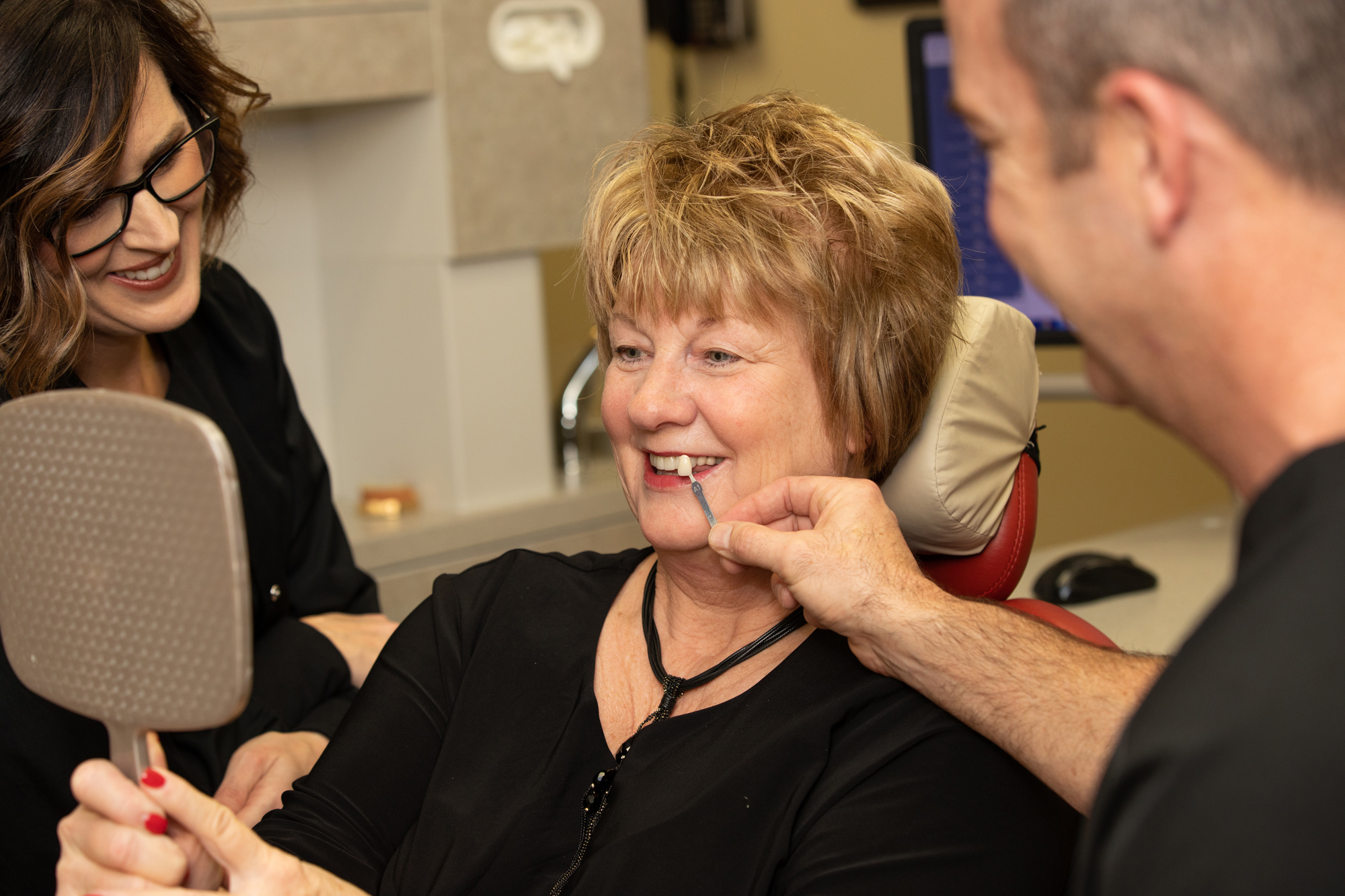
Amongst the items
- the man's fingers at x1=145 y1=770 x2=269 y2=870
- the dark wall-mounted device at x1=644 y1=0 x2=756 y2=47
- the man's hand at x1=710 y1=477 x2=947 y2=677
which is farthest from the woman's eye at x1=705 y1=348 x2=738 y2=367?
the dark wall-mounted device at x1=644 y1=0 x2=756 y2=47

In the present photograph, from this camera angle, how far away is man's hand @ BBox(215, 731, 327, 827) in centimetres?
134

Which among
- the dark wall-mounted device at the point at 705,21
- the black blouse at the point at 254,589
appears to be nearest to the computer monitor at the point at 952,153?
the black blouse at the point at 254,589

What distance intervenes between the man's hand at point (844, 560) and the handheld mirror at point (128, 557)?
1.61 ft

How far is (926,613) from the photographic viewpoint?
104 centimetres

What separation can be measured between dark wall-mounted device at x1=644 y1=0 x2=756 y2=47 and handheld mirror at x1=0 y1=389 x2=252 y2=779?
3123 millimetres

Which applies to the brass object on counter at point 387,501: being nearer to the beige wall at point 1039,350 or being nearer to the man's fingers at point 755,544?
the beige wall at point 1039,350

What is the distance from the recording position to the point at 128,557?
709mm

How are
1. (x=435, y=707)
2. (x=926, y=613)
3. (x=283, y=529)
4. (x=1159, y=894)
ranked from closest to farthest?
(x=1159, y=894) → (x=926, y=613) → (x=435, y=707) → (x=283, y=529)

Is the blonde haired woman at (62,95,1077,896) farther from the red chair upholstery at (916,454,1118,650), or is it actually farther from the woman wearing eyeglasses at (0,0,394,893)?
the woman wearing eyeglasses at (0,0,394,893)

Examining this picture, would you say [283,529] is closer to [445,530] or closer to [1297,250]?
[445,530]

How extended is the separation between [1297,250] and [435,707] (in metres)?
0.94

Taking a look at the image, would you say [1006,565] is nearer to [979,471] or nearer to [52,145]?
[979,471]

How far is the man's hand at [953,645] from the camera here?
1.00 meters

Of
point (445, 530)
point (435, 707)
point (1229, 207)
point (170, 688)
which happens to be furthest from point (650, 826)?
point (445, 530)
